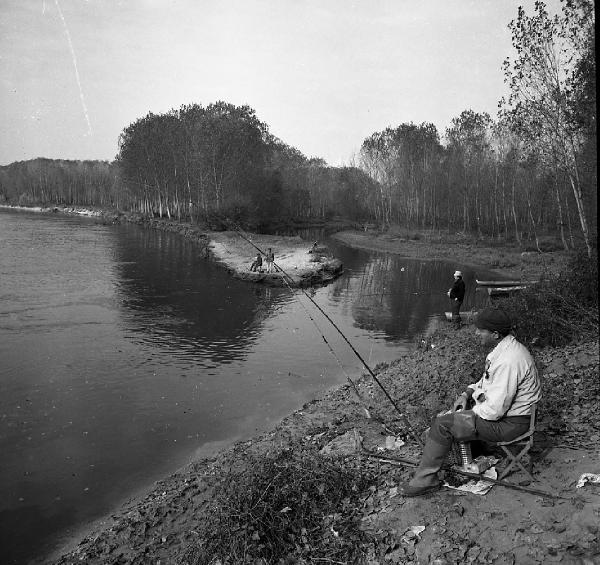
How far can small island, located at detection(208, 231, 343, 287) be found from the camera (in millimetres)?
29625

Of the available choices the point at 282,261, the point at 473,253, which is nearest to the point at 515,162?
the point at 473,253

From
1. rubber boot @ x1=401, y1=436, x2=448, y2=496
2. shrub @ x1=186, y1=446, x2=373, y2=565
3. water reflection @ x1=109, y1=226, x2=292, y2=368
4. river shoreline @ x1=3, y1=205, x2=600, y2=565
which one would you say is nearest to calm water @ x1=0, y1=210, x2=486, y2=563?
water reflection @ x1=109, y1=226, x2=292, y2=368

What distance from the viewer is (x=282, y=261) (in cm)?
3519

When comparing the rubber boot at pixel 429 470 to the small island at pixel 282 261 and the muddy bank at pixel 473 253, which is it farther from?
the muddy bank at pixel 473 253

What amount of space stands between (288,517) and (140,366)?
9930 mm

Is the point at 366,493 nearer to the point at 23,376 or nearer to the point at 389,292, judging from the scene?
the point at 23,376

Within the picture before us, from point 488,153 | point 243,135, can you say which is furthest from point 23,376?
point 488,153

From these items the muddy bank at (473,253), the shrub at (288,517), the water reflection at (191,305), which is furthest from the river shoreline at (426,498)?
the muddy bank at (473,253)

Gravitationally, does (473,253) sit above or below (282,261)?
above

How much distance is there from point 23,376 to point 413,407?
10.6 meters

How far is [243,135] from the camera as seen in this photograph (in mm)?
62594

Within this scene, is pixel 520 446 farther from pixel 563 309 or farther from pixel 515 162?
pixel 515 162

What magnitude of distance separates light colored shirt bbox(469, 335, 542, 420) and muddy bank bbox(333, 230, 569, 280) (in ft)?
83.1

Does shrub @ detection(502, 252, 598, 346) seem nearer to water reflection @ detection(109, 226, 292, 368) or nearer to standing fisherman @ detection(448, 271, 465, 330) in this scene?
standing fisherman @ detection(448, 271, 465, 330)
